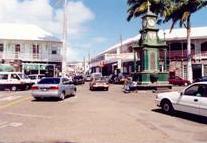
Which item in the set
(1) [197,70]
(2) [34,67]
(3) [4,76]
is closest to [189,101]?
(3) [4,76]

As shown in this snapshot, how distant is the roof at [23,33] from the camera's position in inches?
2446

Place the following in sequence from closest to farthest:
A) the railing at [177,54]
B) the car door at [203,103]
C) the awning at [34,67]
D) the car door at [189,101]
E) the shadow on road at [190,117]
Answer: the car door at [203,103], the car door at [189,101], the shadow on road at [190,117], the awning at [34,67], the railing at [177,54]

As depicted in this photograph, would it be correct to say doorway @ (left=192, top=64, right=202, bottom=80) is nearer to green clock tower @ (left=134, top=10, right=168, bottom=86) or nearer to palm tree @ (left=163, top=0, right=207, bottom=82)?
palm tree @ (left=163, top=0, right=207, bottom=82)

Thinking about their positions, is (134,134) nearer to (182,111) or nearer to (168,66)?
(182,111)

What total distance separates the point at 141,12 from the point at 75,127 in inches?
1418

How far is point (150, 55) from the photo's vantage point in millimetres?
36594

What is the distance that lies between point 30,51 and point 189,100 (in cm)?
4857

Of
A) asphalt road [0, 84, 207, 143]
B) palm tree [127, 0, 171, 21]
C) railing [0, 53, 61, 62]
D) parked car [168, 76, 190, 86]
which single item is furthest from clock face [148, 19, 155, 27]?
railing [0, 53, 61, 62]

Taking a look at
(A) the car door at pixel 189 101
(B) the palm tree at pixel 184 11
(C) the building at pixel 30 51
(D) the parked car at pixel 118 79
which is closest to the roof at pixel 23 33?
(C) the building at pixel 30 51

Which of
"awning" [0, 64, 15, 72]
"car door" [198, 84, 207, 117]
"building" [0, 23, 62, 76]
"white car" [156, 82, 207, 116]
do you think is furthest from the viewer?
"building" [0, 23, 62, 76]

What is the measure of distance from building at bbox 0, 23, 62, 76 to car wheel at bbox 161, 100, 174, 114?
43887 mm

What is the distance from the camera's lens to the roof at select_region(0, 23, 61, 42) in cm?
6213

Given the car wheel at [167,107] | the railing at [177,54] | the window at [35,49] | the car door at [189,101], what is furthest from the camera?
the railing at [177,54]

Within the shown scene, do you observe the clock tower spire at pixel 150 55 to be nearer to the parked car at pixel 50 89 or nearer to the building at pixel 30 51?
the parked car at pixel 50 89
